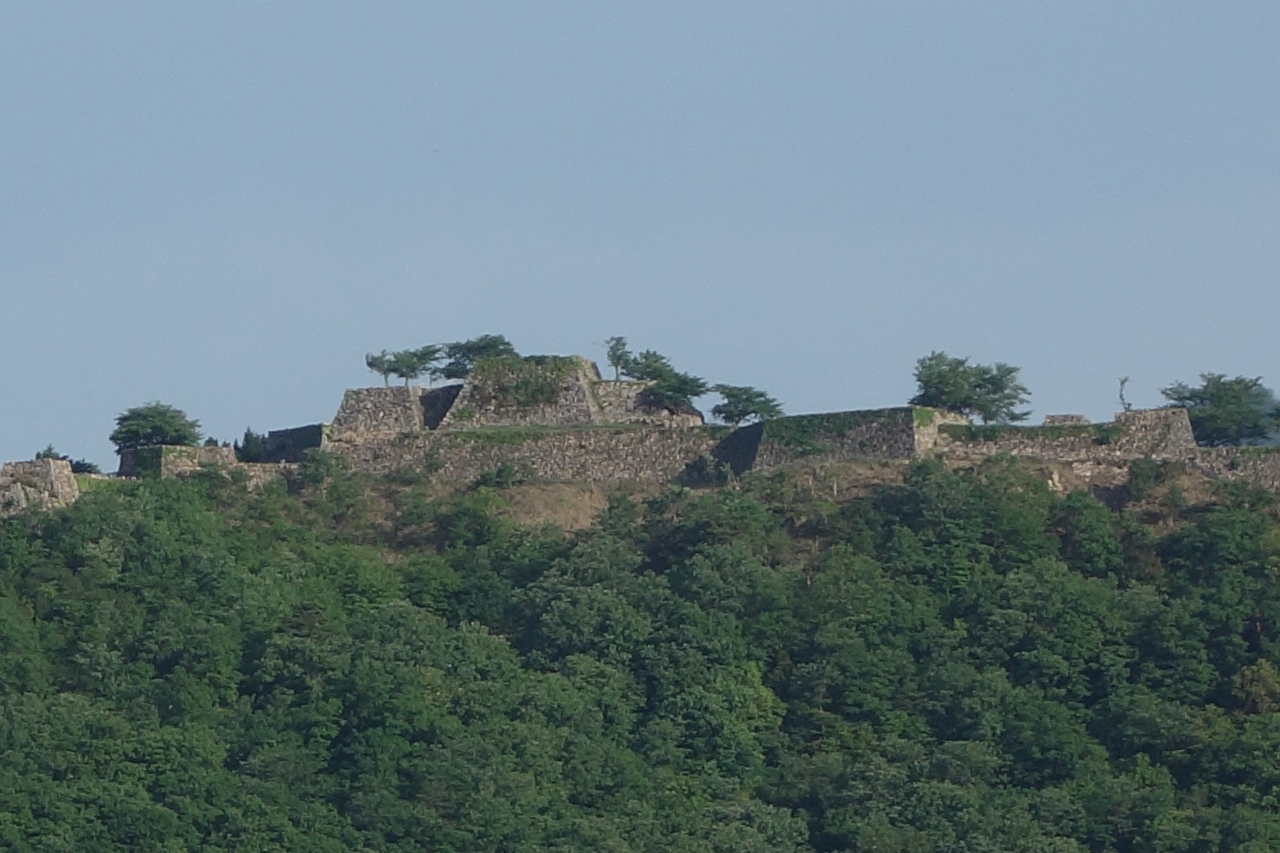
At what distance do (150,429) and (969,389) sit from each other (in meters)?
13.7

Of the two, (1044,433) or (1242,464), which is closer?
(1242,464)

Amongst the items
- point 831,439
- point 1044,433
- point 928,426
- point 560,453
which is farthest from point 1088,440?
point 560,453

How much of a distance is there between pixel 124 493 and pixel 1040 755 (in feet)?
52.7

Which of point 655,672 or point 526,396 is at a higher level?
point 526,396

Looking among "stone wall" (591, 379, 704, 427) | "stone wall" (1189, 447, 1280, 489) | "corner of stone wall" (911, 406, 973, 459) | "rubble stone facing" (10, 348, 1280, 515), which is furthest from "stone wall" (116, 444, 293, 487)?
"stone wall" (1189, 447, 1280, 489)

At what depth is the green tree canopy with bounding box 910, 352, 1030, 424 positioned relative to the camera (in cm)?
6291

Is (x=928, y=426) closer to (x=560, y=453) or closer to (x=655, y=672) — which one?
(x=560, y=453)

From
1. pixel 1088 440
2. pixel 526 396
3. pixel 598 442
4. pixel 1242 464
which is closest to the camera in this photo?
pixel 1242 464

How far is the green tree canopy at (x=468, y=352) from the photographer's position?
6731 cm

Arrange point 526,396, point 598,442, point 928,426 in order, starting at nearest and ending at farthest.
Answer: point 928,426, point 598,442, point 526,396

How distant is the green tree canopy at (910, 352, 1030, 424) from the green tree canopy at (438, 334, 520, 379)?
8051 mm

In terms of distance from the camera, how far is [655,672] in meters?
56.2

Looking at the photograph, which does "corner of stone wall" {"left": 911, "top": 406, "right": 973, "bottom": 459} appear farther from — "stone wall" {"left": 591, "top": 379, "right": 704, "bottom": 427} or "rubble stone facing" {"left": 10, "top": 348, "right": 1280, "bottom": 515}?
"stone wall" {"left": 591, "top": 379, "right": 704, "bottom": 427}

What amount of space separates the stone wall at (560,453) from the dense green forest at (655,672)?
1522 millimetres
